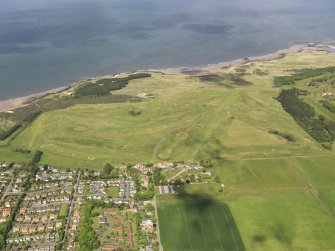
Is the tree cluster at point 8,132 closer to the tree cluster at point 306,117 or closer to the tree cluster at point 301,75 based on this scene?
the tree cluster at point 306,117

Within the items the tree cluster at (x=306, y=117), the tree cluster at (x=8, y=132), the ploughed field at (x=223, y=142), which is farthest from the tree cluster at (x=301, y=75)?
the tree cluster at (x=8, y=132)

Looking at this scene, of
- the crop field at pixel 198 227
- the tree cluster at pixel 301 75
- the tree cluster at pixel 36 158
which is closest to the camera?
the crop field at pixel 198 227

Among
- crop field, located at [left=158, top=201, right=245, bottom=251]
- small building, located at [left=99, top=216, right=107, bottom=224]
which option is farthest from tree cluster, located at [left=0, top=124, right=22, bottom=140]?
crop field, located at [left=158, top=201, right=245, bottom=251]

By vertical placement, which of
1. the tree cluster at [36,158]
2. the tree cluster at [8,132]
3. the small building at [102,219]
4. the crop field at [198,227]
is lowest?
the crop field at [198,227]

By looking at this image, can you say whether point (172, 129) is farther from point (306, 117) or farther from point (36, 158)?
point (306, 117)

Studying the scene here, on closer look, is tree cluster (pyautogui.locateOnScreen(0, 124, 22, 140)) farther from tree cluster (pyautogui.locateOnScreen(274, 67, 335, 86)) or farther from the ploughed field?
tree cluster (pyautogui.locateOnScreen(274, 67, 335, 86))

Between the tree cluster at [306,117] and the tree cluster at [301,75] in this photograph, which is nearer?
the tree cluster at [306,117]
